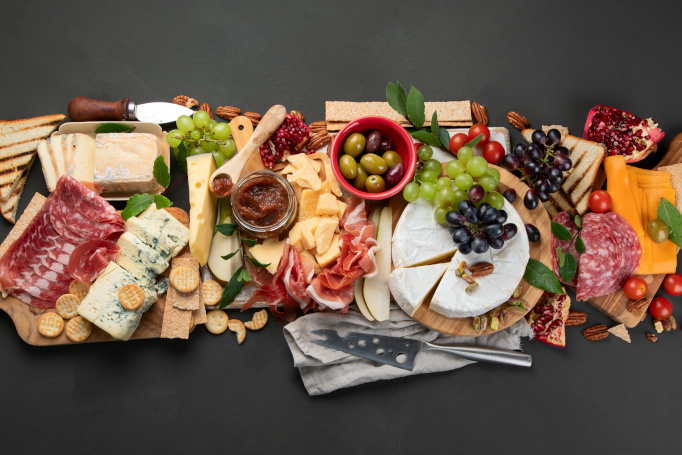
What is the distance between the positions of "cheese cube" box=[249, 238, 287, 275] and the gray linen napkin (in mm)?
243

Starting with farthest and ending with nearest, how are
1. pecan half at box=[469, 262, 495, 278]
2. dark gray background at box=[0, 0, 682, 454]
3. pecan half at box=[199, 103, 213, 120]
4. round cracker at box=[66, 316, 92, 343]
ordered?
pecan half at box=[199, 103, 213, 120] < dark gray background at box=[0, 0, 682, 454] < round cracker at box=[66, 316, 92, 343] < pecan half at box=[469, 262, 495, 278]

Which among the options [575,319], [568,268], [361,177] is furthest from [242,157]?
[575,319]

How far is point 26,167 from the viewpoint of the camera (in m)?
1.84

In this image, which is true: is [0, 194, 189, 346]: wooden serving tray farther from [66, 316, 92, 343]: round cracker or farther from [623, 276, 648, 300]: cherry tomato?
[623, 276, 648, 300]: cherry tomato

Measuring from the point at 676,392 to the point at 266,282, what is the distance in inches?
71.0

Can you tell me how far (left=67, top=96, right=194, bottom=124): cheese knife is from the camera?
5.92ft

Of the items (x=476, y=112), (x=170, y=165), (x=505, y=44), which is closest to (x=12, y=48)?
(x=170, y=165)

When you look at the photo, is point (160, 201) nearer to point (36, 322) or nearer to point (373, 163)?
point (36, 322)

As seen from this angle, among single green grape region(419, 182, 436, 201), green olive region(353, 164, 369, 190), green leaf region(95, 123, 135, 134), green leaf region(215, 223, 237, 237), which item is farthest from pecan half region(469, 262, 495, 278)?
green leaf region(95, 123, 135, 134)

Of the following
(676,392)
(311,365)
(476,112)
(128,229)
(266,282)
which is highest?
(476,112)

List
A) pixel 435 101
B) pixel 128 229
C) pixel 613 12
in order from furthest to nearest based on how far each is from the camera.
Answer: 1. pixel 613 12
2. pixel 435 101
3. pixel 128 229

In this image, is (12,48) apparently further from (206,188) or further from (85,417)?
(85,417)

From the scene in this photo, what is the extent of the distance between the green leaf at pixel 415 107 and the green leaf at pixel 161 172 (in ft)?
3.09

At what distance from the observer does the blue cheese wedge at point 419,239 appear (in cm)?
162
